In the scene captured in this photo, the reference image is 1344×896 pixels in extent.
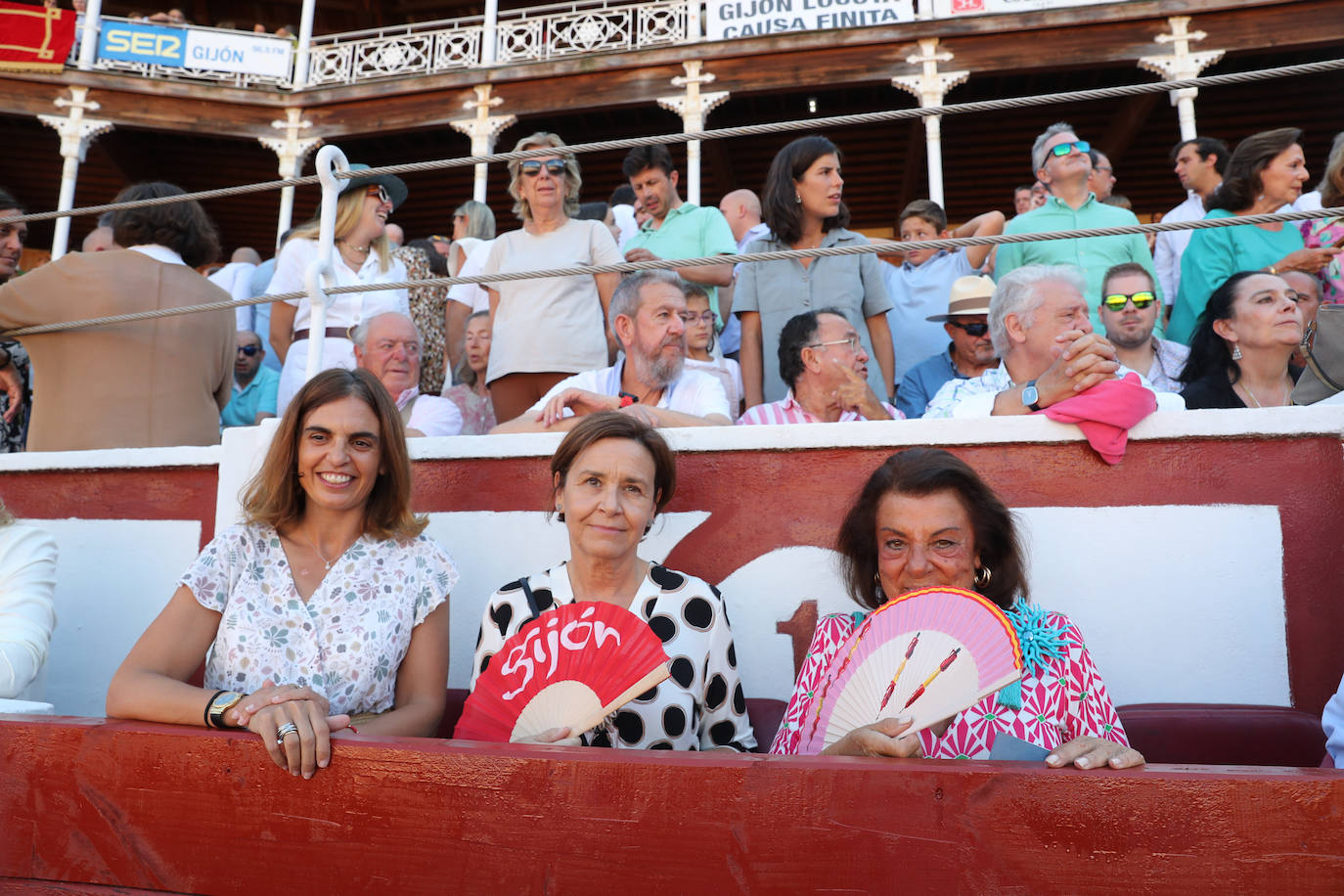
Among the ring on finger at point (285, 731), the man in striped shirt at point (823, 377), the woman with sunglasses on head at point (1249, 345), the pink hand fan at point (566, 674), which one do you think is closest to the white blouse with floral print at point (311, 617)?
the pink hand fan at point (566, 674)

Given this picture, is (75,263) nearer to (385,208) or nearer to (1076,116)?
(385,208)

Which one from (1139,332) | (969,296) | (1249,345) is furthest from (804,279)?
(1249,345)

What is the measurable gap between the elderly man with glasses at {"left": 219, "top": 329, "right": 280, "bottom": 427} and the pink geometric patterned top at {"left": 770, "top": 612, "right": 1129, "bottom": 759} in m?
3.94

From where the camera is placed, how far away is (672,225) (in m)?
4.54

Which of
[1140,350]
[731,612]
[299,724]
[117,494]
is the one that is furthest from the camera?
[1140,350]

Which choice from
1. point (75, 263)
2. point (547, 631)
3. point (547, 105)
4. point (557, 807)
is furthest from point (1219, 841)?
point (547, 105)

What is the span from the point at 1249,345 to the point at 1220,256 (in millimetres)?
1237

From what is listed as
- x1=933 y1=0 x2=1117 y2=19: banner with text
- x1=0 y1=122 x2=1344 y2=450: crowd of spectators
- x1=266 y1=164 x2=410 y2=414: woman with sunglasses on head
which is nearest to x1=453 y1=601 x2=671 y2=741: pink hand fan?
x1=0 y1=122 x2=1344 y2=450: crowd of spectators

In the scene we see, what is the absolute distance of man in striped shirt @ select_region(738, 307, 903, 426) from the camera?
10.3ft

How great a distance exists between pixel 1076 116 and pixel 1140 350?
33.3 ft

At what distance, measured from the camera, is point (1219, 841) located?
3.59 feet

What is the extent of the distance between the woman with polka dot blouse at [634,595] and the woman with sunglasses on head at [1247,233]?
115 inches

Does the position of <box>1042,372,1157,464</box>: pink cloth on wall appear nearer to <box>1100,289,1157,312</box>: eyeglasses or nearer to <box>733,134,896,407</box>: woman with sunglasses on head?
<box>733,134,896,407</box>: woman with sunglasses on head

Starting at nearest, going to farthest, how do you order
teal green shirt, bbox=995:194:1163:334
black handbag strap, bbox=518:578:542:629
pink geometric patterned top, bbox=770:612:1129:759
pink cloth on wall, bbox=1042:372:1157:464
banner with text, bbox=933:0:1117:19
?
pink geometric patterned top, bbox=770:612:1129:759 < black handbag strap, bbox=518:578:542:629 < pink cloth on wall, bbox=1042:372:1157:464 < teal green shirt, bbox=995:194:1163:334 < banner with text, bbox=933:0:1117:19
